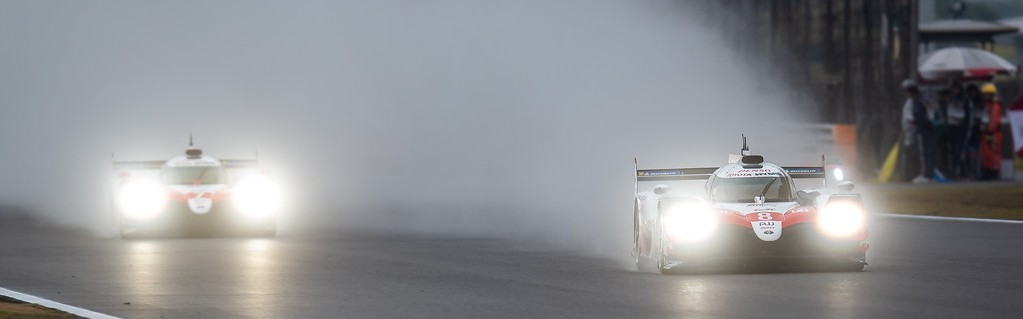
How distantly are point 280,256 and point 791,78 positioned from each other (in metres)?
21.1

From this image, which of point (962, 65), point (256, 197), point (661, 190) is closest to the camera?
point (661, 190)

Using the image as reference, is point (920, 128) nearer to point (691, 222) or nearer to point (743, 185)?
point (743, 185)

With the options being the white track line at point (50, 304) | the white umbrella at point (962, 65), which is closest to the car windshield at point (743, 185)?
the white track line at point (50, 304)

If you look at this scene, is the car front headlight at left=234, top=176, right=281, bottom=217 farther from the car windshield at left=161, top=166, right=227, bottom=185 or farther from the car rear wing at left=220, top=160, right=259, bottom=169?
the car windshield at left=161, top=166, right=227, bottom=185

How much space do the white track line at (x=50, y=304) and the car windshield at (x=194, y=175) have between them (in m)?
8.16

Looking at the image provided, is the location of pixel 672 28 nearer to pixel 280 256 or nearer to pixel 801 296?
pixel 280 256

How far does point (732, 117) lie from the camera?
3369 cm

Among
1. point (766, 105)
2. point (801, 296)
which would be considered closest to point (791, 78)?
point (766, 105)

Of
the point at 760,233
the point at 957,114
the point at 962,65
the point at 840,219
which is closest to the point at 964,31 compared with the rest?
the point at 962,65

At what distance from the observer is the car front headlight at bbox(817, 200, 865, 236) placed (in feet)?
45.1

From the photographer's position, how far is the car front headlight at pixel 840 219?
1374 centimetres

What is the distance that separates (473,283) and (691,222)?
1790 mm

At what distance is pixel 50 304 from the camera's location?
39.9 ft

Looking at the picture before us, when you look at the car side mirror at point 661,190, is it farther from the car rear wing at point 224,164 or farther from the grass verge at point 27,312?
the car rear wing at point 224,164
